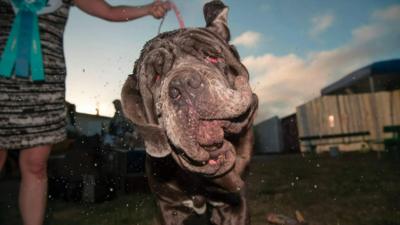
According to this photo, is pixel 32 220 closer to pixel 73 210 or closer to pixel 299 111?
pixel 73 210

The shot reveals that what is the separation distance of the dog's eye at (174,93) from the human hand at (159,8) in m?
1.06

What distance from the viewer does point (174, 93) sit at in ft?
6.88

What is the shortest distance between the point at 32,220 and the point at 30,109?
86cm

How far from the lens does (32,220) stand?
9.39 ft

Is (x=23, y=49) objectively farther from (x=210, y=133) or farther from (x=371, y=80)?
(x=371, y=80)

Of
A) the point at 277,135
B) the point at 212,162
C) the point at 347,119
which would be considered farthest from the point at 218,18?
the point at 277,135

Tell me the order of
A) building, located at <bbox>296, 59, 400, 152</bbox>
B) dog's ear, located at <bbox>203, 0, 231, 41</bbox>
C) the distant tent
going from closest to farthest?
1. dog's ear, located at <bbox>203, 0, 231, 41</bbox>
2. the distant tent
3. building, located at <bbox>296, 59, 400, 152</bbox>

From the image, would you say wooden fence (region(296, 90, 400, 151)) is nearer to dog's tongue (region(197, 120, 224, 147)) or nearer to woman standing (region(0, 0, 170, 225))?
woman standing (region(0, 0, 170, 225))

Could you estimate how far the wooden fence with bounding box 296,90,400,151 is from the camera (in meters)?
16.1

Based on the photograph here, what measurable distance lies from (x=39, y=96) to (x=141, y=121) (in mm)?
973

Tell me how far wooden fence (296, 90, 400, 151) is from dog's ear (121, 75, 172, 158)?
1397 centimetres

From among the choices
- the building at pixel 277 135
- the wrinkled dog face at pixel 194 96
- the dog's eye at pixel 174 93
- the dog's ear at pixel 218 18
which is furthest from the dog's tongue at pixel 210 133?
the building at pixel 277 135

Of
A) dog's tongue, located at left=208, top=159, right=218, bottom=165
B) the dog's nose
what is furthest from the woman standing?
dog's tongue, located at left=208, top=159, right=218, bottom=165

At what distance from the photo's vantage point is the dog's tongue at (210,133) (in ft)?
7.00
